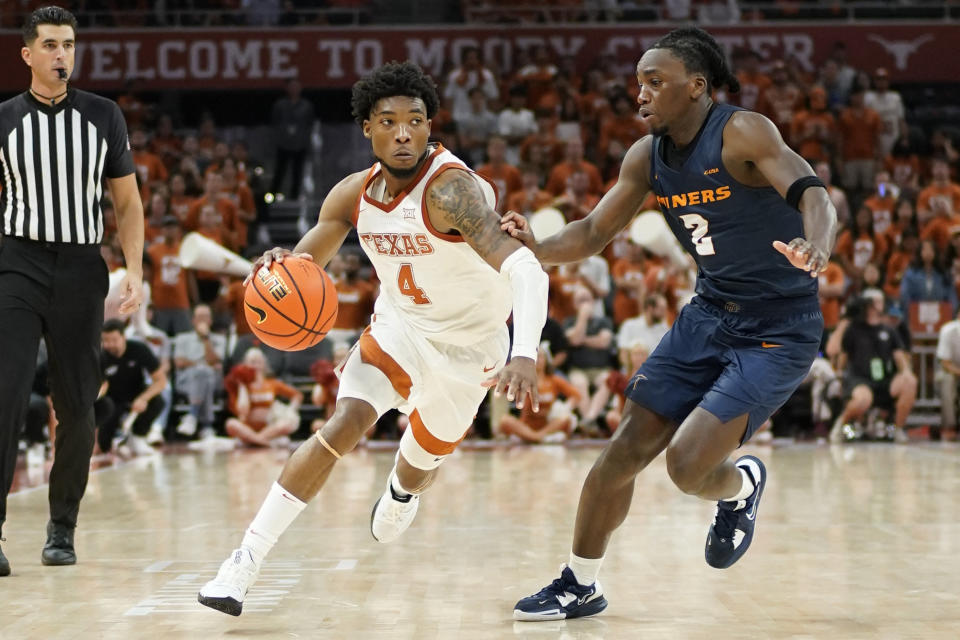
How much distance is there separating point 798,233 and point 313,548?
2.86 m

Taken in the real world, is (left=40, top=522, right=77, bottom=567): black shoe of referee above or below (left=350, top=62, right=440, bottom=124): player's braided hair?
below

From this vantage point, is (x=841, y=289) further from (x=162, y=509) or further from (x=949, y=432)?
(x=162, y=509)

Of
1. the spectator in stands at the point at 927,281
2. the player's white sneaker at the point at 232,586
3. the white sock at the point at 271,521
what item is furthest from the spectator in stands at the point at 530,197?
the player's white sneaker at the point at 232,586

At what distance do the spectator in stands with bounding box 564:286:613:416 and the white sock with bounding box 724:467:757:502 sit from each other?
7649mm

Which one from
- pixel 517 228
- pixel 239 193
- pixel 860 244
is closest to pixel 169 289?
pixel 239 193

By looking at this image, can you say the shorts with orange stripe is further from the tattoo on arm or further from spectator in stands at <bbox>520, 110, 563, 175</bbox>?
spectator in stands at <bbox>520, 110, 563, 175</bbox>

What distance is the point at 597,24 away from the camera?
56.2 ft

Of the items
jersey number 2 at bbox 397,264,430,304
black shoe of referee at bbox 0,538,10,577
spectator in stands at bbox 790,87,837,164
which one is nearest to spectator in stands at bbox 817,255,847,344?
spectator in stands at bbox 790,87,837,164

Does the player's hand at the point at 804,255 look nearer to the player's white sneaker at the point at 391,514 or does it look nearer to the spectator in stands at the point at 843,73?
the player's white sneaker at the point at 391,514

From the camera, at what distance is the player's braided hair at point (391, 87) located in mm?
4746

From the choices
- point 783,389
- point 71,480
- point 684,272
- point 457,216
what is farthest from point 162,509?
point 684,272

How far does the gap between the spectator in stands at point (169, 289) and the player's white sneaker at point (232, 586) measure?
8.86 metres

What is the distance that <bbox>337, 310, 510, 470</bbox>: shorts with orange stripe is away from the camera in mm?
4828

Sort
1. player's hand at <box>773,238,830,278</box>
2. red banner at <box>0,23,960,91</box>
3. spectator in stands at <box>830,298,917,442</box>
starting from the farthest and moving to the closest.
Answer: red banner at <box>0,23,960,91</box>, spectator in stands at <box>830,298,917,442</box>, player's hand at <box>773,238,830,278</box>
